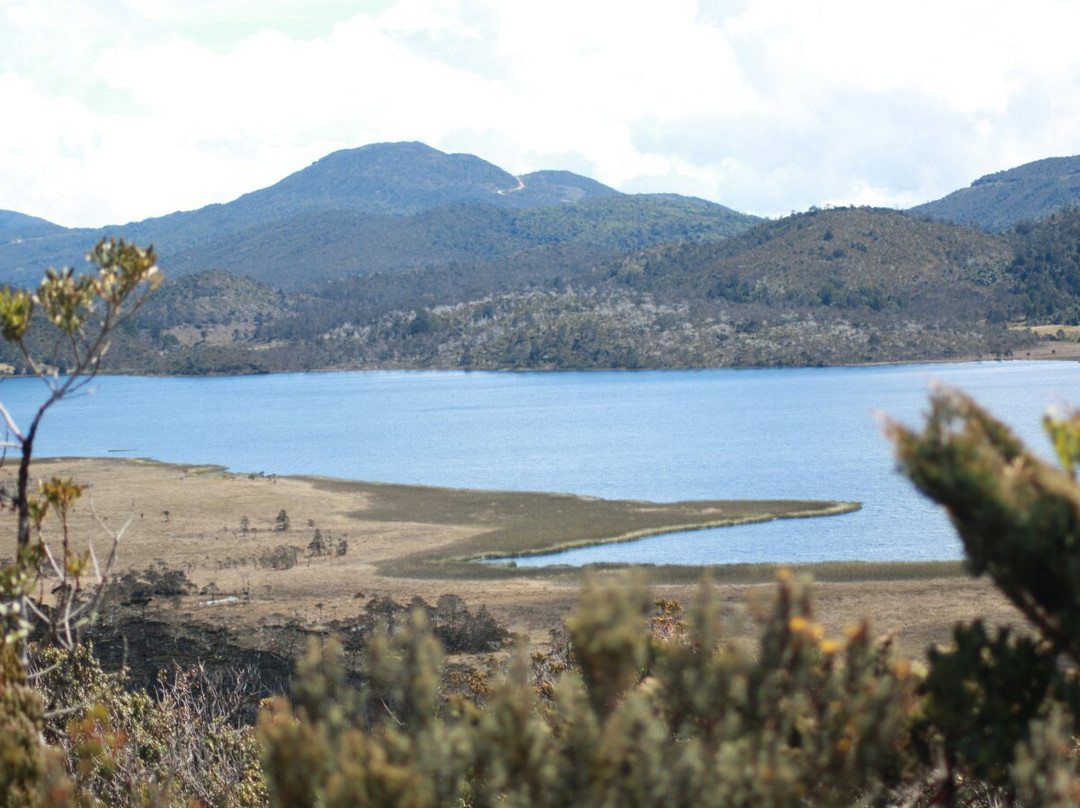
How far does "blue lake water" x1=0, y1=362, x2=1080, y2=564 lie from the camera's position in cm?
4416

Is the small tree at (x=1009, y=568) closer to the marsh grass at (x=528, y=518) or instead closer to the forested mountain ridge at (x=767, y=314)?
the marsh grass at (x=528, y=518)

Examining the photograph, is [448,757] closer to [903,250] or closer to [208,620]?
[208,620]

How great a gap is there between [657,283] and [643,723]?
7318 inches

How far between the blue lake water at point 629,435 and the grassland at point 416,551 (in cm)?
282

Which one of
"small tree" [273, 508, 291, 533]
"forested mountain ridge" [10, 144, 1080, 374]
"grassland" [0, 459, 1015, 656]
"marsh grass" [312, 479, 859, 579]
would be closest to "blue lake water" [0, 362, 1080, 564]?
"marsh grass" [312, 479, 859, 579]

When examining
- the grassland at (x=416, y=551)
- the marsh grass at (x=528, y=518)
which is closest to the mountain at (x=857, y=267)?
the marsh grass at (x=528, y=518)

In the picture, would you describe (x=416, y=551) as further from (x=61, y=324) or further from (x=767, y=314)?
(x=767, y=314)

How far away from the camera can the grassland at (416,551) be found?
3084 centimetres

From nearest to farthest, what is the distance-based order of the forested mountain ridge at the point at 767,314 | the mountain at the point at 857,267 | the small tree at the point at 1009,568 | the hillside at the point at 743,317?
the small tree at the point at 1009,568 < the hillside at the point at 743,317 < the forested mountain ridge at the point at 767,314 < the mountain at the point at 857,267

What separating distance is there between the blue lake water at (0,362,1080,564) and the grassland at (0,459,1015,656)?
2823 mm

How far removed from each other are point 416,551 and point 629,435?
37.6 metres

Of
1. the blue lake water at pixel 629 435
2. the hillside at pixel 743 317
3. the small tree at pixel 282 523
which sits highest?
the hillside at pixel 743 317

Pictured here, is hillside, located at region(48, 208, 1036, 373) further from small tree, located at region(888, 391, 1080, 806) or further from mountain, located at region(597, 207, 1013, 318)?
small tree, located at region(888, 391, 1080, 806)

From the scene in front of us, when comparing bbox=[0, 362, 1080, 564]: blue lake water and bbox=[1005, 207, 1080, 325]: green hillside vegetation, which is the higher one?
bbox=[1005, 207, 1080, 325]: green hillside vegetation
